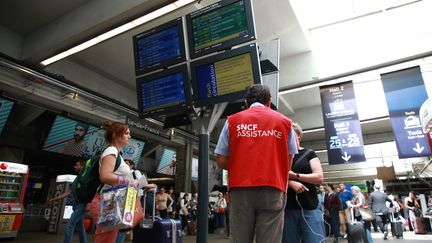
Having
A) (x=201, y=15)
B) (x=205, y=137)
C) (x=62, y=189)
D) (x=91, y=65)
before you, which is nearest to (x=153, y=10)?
(x=201, y=15)

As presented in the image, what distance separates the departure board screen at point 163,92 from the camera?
4262 millimetres

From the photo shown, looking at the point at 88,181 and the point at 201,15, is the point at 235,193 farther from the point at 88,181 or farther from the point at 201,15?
the point at 201,15

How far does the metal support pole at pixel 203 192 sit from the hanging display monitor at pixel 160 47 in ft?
4.45

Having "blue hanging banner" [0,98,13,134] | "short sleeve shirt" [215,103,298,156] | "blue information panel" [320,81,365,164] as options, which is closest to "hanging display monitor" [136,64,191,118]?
"short sleeve shirt" [215,103,298,156]

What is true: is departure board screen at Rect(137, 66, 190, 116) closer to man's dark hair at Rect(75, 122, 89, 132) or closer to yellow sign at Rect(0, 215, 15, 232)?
yellow sign at Rect(0, 215, 15, 232)

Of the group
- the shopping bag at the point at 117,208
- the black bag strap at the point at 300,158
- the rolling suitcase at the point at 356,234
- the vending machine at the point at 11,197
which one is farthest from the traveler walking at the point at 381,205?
the vending machine at the point at 11,197

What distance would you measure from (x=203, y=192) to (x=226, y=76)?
4.78ft

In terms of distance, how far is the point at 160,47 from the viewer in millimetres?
4727

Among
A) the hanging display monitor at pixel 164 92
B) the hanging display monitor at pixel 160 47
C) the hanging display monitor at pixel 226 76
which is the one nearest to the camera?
the hanging display monitor at pixel 226 76

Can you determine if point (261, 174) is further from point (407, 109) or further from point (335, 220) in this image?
point (407, 109)

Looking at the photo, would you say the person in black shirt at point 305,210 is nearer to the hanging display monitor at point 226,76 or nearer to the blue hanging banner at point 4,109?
the hanging display monitor at point 226,76

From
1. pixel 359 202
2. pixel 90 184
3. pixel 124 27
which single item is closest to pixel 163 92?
pixel 90 184

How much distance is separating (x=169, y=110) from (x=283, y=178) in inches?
101

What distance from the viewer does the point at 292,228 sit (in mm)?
2730
